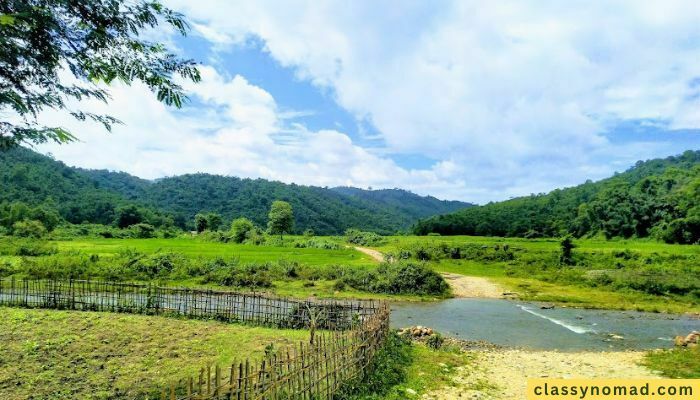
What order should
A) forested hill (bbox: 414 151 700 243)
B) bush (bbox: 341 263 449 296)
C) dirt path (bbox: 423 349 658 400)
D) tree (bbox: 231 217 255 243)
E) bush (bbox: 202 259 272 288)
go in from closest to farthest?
dirt path (bbox: 423 349 658 400) → bush (bbox: 202 259 272 288) → bush (bbox: 341 263 449 296) → forested hill (bbox: 414 151 700 243) → tree (bbox: 231 217 255 243)

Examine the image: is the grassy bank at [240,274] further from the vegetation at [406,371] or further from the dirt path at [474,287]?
the vegetation at [406,371]

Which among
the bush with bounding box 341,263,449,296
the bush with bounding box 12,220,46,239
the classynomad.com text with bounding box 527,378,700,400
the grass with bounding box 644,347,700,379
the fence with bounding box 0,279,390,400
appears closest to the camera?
the fence with bounding box 0,279,390,400

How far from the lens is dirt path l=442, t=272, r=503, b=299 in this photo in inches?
1443

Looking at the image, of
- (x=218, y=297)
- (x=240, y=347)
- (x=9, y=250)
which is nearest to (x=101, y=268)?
(x=9, y=250)

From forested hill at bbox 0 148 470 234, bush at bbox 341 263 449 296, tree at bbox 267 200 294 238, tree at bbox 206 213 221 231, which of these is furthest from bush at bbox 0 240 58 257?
tree at bbox 206 213 221 231

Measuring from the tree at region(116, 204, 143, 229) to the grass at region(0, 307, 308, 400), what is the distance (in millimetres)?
63128

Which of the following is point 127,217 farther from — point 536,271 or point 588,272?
point 588,272

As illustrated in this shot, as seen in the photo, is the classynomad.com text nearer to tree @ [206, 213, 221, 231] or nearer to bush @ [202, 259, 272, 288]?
bush @ [202, 259, 272, 288]

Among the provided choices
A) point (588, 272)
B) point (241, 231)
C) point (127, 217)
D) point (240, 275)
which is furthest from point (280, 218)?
point (588, 272)

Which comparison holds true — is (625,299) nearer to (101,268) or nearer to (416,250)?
(416,250)

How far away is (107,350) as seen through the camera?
15023 mm

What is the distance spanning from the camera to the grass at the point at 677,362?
540 inches

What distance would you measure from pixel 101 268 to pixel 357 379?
31.9m

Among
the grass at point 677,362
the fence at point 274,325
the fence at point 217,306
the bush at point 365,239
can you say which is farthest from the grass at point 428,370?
the bush at point 365,239
